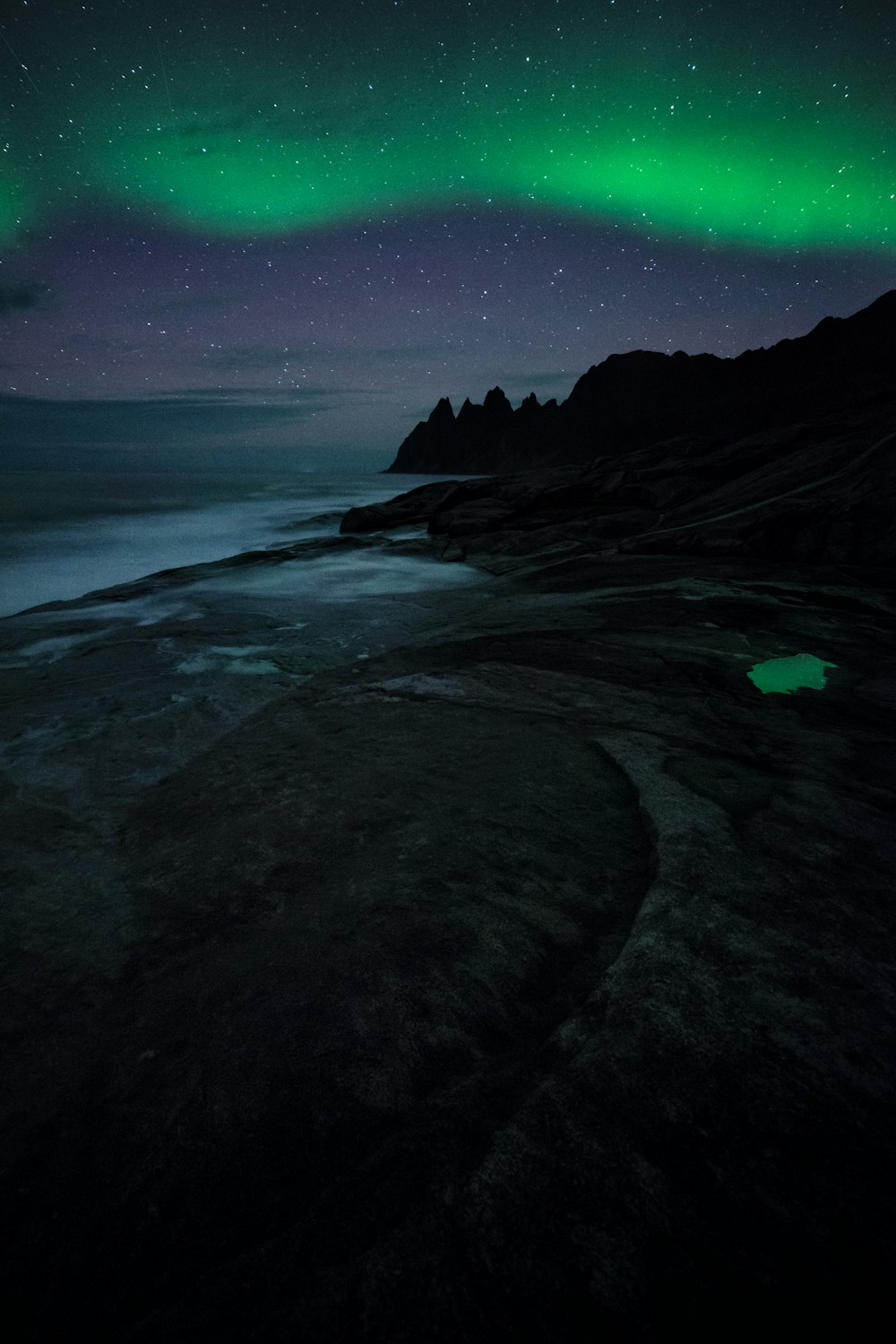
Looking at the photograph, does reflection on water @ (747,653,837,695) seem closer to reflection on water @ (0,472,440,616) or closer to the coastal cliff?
reflection on water @ (0,472,440,616)

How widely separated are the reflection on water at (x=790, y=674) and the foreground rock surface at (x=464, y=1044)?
2.83ft

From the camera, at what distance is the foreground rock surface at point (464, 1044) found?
3.29 feet

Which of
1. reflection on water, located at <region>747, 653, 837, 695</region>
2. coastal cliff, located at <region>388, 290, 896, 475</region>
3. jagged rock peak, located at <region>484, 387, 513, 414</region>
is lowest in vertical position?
reflection on water, located at <region>747, 653, 837, 695</region>

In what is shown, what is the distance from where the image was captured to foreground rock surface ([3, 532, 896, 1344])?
1.00 m

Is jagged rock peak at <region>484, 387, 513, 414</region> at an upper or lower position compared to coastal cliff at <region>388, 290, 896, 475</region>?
upper

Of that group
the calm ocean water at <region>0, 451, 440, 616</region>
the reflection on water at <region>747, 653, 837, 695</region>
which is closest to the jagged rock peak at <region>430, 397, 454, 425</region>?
the calm ocean water at <region>0, 451, 440, 616</region>

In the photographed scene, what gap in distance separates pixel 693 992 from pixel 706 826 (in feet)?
2.82

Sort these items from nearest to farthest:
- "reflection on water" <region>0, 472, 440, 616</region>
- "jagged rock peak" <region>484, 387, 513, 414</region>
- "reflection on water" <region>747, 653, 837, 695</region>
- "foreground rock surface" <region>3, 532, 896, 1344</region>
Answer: "foreground rock surface" <region>3, 532, 896, 1344</region> → "reflection on water" <region>747, 653, 837, 695</region> → "reflection on water" <region>0, 472, 440, 616</region> → "jagged rock peak" <region>484, 387, 513, 414</region>

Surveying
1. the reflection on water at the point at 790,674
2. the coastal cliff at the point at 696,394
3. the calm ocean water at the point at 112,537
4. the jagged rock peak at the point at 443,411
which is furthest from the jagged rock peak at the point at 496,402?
the reflection on water at the point at 790,674

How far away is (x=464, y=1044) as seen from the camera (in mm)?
1477

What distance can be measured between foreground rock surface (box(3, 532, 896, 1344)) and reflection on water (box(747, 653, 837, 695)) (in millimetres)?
864

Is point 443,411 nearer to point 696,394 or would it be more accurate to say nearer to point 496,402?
point 496,402

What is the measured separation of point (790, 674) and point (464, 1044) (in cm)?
390

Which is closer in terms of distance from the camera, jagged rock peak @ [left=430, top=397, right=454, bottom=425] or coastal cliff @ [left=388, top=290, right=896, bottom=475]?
coastal cliff @ [left=388, top=290, right=896, bottom=475]
